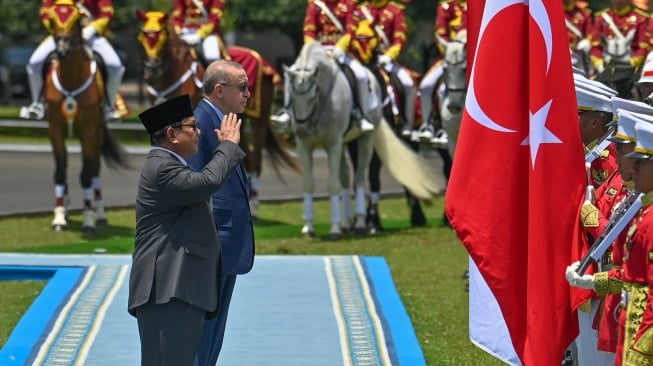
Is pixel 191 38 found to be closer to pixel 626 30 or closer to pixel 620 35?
pixel 620 35

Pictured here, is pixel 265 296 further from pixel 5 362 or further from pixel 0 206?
pixel 0 206

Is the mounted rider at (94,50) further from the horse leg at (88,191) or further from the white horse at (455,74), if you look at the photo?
the white horse at (455,74)

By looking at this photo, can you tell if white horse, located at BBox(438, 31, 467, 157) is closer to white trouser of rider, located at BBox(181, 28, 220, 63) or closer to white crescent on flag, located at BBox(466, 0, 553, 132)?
white trouser of rider, located at BBox(181, 28, 220, 63)

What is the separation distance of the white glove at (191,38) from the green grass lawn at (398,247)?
255cm

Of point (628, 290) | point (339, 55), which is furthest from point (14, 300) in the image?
point (628, 290)

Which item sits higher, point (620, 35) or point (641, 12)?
point (641, 12)

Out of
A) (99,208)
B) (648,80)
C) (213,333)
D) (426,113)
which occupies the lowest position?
(99,208)


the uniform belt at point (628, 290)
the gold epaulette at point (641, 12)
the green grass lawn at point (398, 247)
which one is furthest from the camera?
the gold epaulette at point (641, 12)

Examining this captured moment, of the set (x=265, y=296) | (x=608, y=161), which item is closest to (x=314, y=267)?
(x=265, y=296)

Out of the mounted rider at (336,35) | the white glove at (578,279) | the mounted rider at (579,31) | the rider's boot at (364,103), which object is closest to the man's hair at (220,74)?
the white glove at (578,279)

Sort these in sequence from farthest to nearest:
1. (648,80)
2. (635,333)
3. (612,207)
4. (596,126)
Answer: (648,80) < (596,126) < (612,207) < (635,333)

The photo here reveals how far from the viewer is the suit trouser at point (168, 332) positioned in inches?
291

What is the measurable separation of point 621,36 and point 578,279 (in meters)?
14.0

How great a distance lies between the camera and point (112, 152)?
65.4 feet
